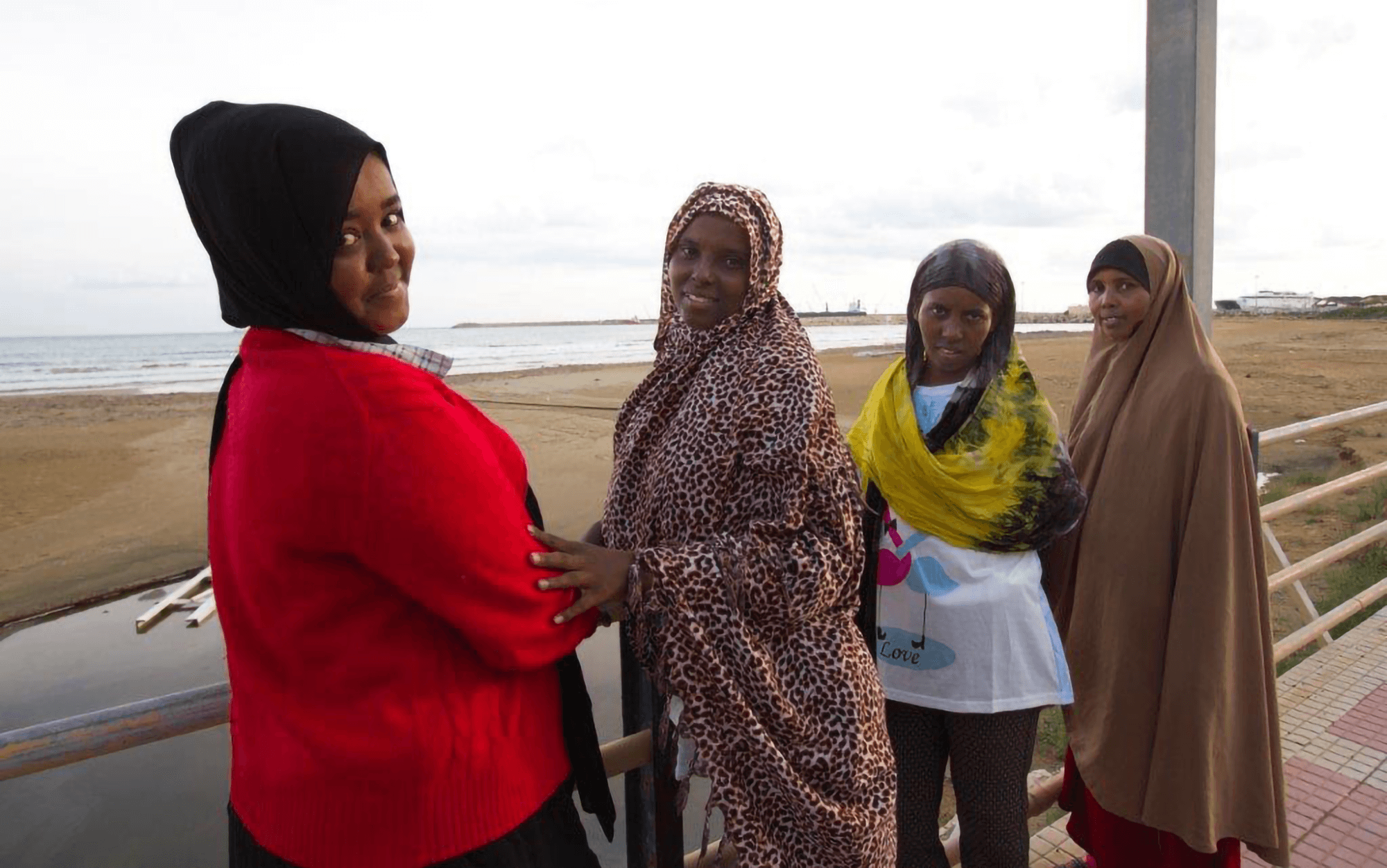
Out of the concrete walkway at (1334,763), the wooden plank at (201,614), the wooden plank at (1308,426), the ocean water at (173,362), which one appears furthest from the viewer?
the ocean water at (173,362)

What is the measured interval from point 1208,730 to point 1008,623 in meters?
0.66

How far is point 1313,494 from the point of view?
12.0ft

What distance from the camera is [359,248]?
1094 mm

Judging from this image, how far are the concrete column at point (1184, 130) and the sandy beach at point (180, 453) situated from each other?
5.90m

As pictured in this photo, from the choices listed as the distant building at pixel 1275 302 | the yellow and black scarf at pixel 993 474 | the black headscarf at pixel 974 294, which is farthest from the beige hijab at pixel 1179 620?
the distant building at pixel 1275 302

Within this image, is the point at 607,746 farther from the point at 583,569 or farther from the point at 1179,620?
the point at 1179,620

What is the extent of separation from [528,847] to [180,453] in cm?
1476

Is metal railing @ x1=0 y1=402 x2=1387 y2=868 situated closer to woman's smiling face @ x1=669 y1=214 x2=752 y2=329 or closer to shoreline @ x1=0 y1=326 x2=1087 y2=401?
woman's smiling face @ x1=669 y1=214 x2=752 y2=329

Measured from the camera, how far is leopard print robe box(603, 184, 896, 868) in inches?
53.6

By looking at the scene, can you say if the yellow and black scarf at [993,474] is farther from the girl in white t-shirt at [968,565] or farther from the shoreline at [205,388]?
the shoreline at [205,388]

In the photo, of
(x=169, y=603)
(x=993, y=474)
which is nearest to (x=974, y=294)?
(x=993, y=474)

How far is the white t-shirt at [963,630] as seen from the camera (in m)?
2.00

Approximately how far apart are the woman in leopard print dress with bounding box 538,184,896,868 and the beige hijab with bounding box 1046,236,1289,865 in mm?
1073

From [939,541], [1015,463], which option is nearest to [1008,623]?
[939,541]
